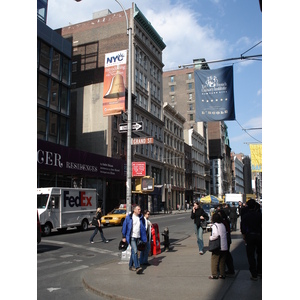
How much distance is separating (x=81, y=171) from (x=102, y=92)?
14658 millimetres

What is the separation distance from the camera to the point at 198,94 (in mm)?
10945

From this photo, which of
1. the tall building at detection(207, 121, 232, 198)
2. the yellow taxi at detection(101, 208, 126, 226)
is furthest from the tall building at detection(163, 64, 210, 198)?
the yellow taxi at detection(101, 208, 126, 226)

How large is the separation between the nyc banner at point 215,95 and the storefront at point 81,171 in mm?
20551

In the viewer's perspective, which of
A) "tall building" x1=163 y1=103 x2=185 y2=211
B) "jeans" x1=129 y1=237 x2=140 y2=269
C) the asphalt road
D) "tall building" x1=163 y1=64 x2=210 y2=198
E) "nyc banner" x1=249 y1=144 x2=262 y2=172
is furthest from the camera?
"tall building" x1=163 y1=64 x2=210 y2=198

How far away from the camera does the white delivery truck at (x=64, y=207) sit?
64.3ft

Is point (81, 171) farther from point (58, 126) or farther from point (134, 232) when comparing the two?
point (134, 232)

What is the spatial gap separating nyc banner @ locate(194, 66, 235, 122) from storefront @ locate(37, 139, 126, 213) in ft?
67.4

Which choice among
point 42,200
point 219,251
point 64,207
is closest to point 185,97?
point 64,207

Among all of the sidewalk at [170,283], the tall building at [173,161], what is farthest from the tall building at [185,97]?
the sidewalk at [170,283]

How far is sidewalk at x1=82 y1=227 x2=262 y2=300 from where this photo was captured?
21.4ft

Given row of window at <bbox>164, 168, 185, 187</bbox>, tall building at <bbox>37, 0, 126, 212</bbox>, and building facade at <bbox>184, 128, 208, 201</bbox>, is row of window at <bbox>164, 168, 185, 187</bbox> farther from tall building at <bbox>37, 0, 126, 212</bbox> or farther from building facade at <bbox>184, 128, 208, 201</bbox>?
tall building at <bbox>37, 0, 126, 212</bbox>

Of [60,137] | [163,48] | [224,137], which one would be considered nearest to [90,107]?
A: [60,137]

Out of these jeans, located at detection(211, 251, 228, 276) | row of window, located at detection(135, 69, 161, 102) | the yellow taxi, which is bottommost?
the yellow taxi

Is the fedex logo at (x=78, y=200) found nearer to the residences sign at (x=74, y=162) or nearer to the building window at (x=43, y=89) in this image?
the residences sign at (x=74, y=162)
